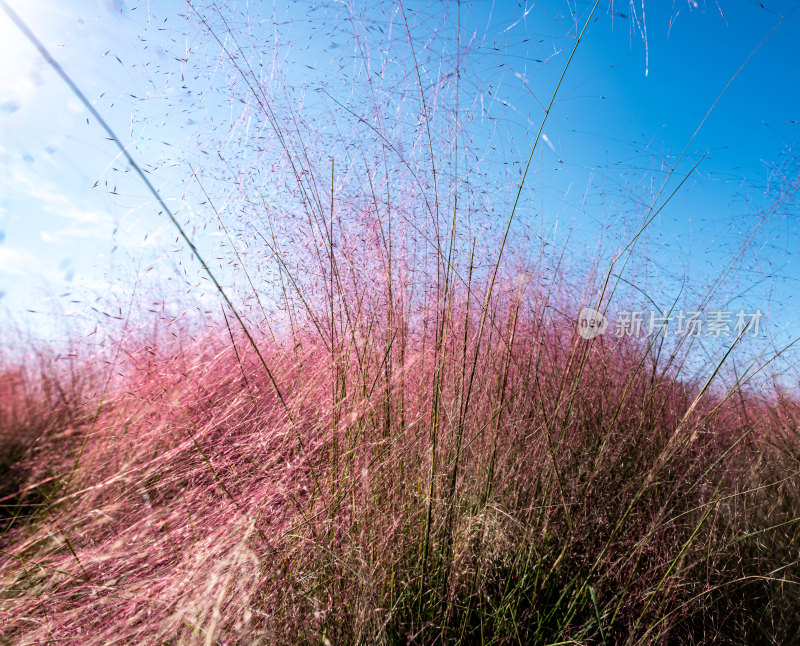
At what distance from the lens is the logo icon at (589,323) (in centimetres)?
180

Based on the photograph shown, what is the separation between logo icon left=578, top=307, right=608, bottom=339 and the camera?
1804 mm

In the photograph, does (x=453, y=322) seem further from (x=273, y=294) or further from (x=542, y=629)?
(x=542, y=629)

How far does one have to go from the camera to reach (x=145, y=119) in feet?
5.41

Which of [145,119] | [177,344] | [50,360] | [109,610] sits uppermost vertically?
[145,119]

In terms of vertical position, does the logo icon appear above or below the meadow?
above

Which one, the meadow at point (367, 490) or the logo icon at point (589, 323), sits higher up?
the logo icon at point (589, 323)

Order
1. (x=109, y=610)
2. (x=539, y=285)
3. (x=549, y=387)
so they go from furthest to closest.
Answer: (x=539, y=285) → (x=549, y=387) → (x=109, y=610)

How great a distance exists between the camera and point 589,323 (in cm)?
188

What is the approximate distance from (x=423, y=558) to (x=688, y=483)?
Answer: 108 centimetres

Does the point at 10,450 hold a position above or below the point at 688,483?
below

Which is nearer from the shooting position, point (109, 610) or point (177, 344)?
point (109, 610)

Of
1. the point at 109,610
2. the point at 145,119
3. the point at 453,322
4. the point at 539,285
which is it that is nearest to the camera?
the point at 109,610

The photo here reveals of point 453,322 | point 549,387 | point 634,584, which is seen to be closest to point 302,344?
point 453,322

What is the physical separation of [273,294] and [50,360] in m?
0.81
